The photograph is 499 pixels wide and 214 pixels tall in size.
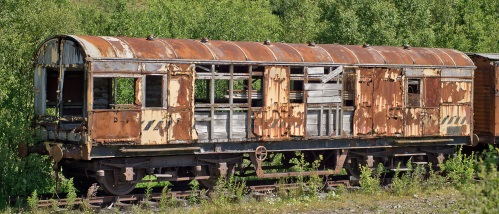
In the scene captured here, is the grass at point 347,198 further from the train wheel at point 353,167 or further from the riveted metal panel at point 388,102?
the riveted metal panel at point 388,102

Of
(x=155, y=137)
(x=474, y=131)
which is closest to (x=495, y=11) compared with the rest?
(x=474, y=131)

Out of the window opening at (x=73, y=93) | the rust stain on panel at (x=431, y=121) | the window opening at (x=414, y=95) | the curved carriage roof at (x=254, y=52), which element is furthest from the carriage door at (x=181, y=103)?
the rust stain on panel at (x=431, y=121)

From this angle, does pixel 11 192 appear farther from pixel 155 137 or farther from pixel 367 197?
pixel 367 197

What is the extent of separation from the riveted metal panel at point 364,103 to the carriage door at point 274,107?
2089 millimetres

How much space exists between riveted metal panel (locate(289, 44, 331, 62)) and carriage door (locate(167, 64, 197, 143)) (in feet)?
10.3

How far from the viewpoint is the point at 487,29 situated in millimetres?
42281

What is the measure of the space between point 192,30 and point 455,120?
53.1 feet

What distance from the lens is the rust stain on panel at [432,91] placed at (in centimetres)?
2064

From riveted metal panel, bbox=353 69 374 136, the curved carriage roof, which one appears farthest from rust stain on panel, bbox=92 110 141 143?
riveted metal panel, bbox=353 69 374 136

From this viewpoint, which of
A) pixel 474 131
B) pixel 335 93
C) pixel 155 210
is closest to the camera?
pixel 155 210

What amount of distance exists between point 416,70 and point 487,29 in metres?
23.6

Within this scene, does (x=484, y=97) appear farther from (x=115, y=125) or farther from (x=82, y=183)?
(x=82, y=183)

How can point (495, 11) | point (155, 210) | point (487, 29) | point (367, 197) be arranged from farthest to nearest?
point (495, 11), point (487, 29), point (367, 197), point (155, 210)

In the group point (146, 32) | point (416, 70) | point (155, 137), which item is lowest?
point (155, 137)
